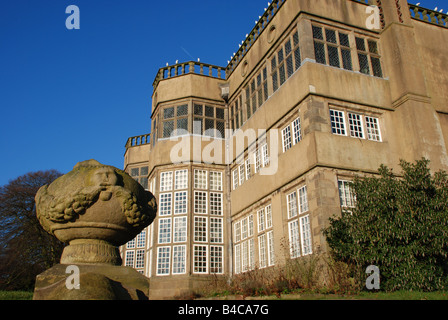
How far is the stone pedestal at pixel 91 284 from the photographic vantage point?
209 inches

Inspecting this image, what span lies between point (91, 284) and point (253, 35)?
17647 mm

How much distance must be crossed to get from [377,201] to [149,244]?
531 inches

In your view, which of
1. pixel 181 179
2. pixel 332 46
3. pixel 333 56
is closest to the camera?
pixel 333 56

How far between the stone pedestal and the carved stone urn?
312mm

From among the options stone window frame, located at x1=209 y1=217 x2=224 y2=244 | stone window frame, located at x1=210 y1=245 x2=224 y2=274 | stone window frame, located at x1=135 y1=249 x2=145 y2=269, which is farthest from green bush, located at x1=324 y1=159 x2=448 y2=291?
stone window frame, located at x1=135 y1=249 x2=145 y2=269

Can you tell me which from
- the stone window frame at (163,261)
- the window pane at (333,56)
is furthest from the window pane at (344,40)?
the stone window frame at (163,261)

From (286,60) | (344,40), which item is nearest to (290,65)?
(286,60)

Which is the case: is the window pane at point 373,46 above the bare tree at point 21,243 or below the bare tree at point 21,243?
above

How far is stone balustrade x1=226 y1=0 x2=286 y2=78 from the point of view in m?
18.4

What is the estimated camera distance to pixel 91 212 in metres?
6.59

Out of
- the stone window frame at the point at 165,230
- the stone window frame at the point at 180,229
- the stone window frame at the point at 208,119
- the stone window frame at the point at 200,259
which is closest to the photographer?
the stone window frame at the point at 200,259

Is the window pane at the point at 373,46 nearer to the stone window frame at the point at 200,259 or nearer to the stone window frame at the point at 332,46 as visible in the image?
the stone window frame at the point at 332,46

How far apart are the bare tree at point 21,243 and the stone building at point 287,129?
30.4ft

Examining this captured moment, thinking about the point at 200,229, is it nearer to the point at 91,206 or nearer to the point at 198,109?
the point at 198,109
